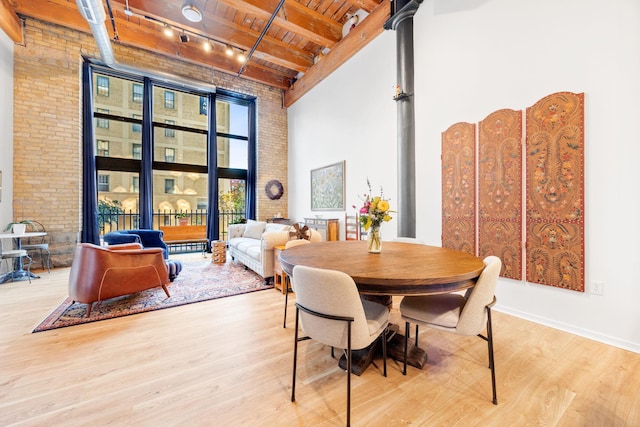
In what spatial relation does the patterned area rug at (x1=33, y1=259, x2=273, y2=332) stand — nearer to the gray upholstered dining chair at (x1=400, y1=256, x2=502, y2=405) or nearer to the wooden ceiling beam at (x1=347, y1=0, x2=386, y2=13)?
the gray upholstered dining chair at (x1=400, y1=256, x2=502, y2=405)

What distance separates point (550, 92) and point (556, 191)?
957 millimetres

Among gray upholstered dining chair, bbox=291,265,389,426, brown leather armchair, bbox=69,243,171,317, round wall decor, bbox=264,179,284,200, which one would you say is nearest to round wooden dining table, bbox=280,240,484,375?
gray upholstered dining chair, bbox=291,265,389,426

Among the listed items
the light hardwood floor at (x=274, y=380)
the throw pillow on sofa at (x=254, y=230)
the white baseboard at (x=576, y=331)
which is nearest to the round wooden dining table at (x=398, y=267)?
the light hardwood floor at (x=274, y=380)

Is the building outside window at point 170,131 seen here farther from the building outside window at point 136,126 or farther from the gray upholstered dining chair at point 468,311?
the gray upholstered dining chair at point 468,311

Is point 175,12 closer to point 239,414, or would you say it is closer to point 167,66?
point 167,66

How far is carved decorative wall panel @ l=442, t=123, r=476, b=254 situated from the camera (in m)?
2.98

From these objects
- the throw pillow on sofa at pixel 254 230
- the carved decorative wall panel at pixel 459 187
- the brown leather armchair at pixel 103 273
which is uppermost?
the carved decorative wall panel at pixel 459 187

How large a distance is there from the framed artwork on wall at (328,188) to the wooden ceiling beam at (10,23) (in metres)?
5.77

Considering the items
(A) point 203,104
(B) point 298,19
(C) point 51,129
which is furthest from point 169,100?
(B) point 298,19

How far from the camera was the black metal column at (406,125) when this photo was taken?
357 centimetres

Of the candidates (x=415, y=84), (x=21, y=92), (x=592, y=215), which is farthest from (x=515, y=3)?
(x=21, y=92)

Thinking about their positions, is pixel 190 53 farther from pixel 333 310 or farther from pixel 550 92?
pixel 333 310

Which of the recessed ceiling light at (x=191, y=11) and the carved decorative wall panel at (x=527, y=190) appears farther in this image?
the recessed ceiling light at (x=191, y=11)

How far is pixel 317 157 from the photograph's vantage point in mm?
6102
